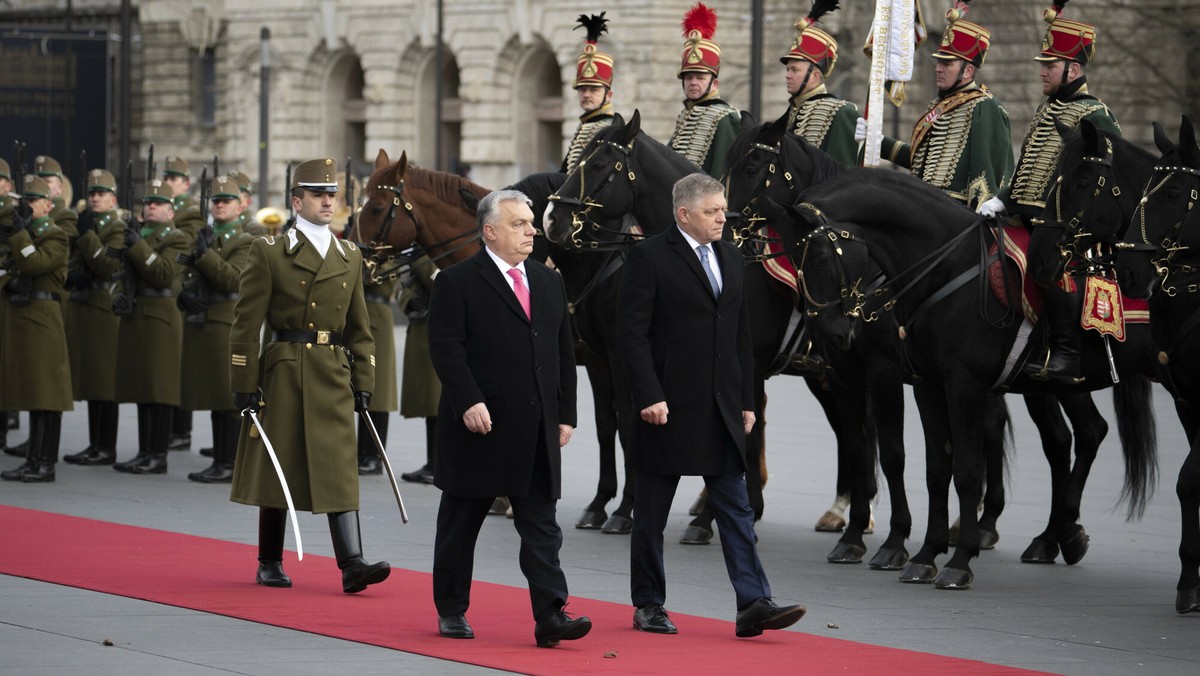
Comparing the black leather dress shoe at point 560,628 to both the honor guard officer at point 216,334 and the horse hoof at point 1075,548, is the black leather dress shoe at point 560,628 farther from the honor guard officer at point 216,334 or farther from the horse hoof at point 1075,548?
the honor guard officer at point 216,334

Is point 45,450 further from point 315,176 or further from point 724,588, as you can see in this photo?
point 724,588

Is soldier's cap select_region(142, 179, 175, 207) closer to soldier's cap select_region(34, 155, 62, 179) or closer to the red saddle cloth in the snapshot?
soldier's cap select_region(34, 155, 62, 179)

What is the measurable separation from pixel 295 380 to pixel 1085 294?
4.21 metres

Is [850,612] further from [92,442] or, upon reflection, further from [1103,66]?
[1103,66]

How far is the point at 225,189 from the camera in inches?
590

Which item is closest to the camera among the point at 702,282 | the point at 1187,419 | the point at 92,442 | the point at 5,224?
the point at 702,282

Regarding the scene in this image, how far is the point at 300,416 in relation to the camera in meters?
9.82

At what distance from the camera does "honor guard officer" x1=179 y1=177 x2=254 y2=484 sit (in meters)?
14.9

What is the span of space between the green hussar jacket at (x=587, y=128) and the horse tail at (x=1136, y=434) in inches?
146

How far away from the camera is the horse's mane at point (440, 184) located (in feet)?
45.9

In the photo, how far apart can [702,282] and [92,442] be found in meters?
8.30

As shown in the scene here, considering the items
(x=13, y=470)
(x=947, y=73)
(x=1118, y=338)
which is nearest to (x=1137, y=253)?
(x=1118, y=338)

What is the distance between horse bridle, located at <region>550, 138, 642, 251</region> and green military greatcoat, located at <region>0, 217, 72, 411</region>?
4376 mm

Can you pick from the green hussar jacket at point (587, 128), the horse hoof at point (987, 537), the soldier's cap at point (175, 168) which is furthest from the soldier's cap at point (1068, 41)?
the soldier's cap at point (175, 168)
